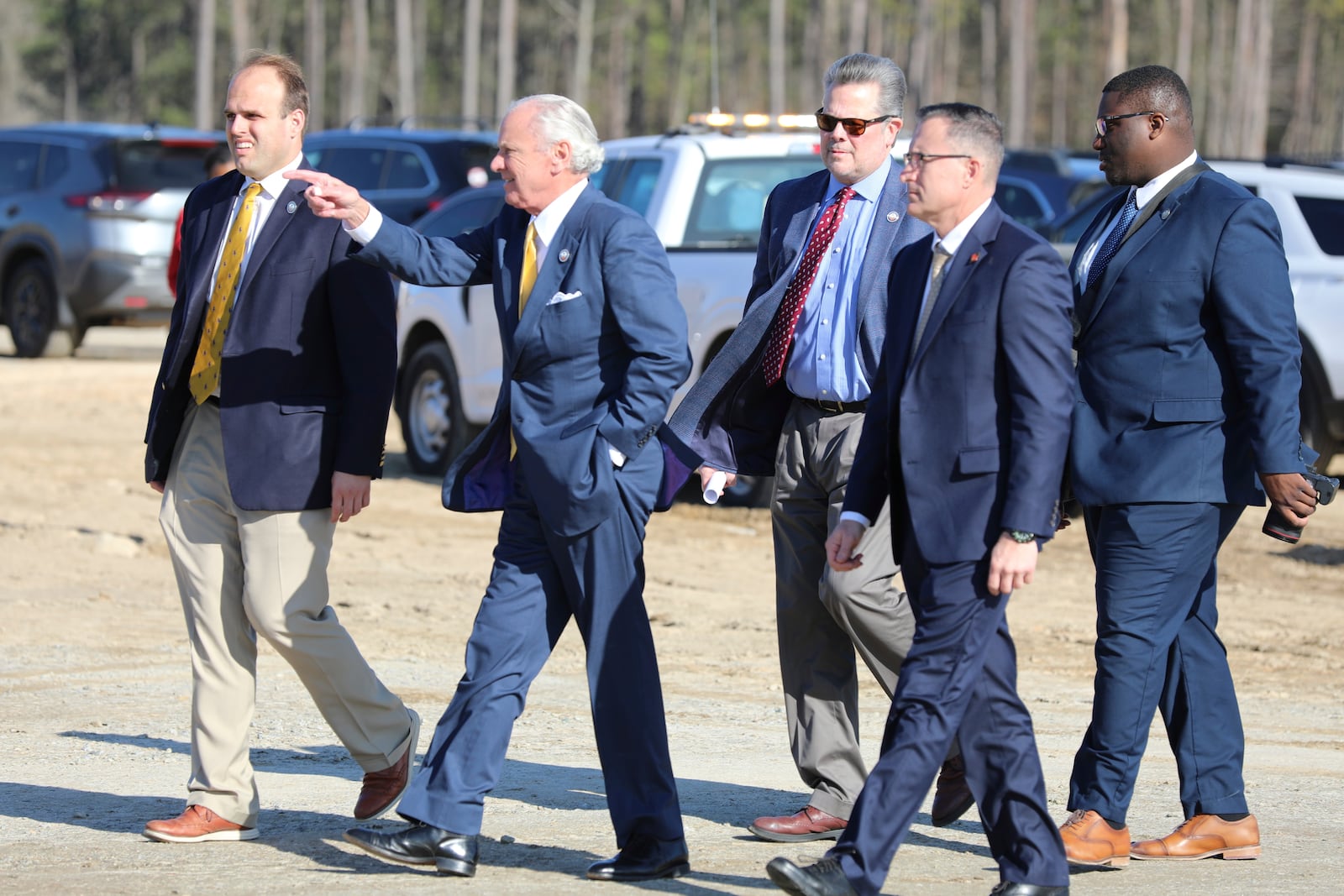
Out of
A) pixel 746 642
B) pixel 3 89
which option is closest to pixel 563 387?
pixel 746 642

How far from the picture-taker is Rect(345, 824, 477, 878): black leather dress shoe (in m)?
4.69

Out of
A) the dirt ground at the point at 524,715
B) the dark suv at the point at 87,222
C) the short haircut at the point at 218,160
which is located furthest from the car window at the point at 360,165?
the short haircut at the point at 218,160

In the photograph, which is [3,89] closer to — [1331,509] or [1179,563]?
[1331,509]

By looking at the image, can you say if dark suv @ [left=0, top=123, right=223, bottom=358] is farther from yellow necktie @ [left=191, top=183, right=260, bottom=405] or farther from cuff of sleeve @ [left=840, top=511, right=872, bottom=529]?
cuff of sleeve @ [left=840, top=511, right=872, bottom=529]

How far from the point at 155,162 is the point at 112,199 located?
0.61 metres

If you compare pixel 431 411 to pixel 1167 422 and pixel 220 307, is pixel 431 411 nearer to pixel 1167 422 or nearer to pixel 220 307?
pixel 220 307

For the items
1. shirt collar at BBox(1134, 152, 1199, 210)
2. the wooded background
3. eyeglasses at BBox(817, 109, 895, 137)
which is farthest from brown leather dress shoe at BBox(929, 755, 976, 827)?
the wooded background

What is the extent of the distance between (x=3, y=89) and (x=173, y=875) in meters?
63.7

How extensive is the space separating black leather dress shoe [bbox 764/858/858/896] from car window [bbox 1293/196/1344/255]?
840cm

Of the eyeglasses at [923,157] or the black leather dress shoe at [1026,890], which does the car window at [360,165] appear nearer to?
the eyeglasses at [923,157]

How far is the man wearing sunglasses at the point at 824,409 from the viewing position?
516 centimetres

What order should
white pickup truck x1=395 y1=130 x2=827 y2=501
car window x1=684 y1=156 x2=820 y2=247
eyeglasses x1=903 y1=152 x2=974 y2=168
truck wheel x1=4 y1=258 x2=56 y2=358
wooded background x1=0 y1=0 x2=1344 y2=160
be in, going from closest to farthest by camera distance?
eyeglasses x1=903 y1=152 x2=974 y2=168, white pickup truck x1=395 y1=130 x2=827 y2=501, car window x1=684 y1=156 x2=820 y2=247, truck wheel x1=4 y1=258 x2=56 y2=358, wooded background x1=0 y1=0 x2=1344 y2=160

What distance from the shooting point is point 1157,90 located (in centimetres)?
506

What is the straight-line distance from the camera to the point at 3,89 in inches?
2514
